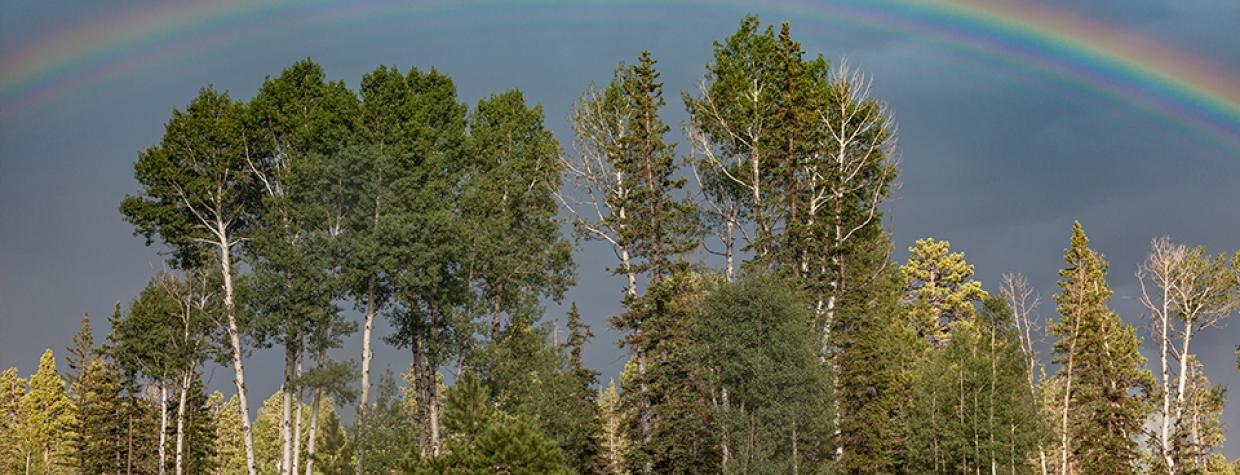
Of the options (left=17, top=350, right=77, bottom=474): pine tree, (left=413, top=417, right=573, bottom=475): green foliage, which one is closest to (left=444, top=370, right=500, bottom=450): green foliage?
(left=413, top=417, right=573, bottom=475): green foliage

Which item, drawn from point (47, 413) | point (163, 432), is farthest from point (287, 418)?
point (47, 413)

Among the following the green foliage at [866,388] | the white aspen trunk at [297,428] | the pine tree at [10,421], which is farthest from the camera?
the pine tree at [10,421]

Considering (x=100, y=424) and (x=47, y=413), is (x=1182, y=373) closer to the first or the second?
(x=100, y=424)

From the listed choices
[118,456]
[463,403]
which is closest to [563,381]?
[463,403]

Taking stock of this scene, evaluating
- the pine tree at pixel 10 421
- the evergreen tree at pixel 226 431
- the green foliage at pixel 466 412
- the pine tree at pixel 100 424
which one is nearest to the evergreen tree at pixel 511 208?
the green foliage at pixel 466 412

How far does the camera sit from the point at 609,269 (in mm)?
44812

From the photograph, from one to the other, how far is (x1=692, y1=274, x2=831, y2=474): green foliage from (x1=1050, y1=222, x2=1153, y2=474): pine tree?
839 inches

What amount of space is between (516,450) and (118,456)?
4788cm

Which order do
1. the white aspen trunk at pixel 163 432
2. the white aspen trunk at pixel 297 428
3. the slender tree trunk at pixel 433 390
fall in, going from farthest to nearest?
the white aspen trunk at pixel 163 432 → the slender tree trunk at pixel 433 390 → the white aspen trunk at pixel 297 428

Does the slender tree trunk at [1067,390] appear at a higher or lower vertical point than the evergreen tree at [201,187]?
lower

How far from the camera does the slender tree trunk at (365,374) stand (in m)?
44.3

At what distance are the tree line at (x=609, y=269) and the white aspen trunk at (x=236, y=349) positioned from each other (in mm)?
145

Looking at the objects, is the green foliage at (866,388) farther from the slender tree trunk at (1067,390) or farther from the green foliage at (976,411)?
the slender tree trunk at (1067,390)

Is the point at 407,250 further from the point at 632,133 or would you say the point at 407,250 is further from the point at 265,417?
the point at 265,417
